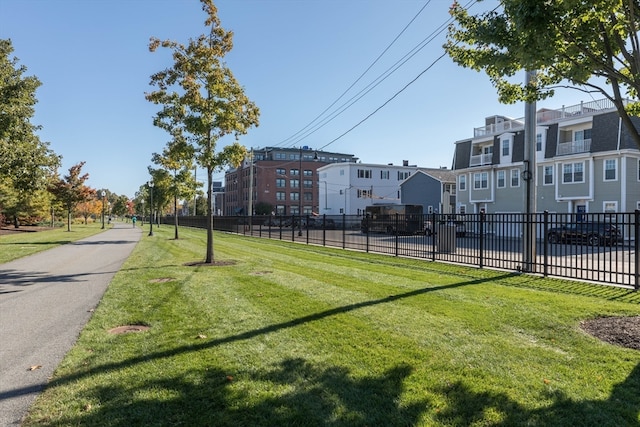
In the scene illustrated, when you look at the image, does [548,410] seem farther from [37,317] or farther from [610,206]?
[610,206]

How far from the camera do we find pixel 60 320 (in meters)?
6.45

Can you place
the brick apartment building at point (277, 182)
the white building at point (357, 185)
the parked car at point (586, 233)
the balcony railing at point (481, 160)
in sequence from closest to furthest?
the parked car at point (586, 233)
the balcony railing at point (481, 160)
the white building at point (357, 185)
the brick apartment building at point (277, 182)

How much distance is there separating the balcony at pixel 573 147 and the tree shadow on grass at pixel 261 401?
33392 mm

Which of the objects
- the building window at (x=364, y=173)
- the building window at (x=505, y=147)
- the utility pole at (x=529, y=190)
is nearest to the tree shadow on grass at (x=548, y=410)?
the utility pole at (x=529, y=190)

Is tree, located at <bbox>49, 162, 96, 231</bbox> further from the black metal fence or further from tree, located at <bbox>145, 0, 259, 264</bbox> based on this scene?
tree, located at <bbox>145, 0, 259, 264</bbox>

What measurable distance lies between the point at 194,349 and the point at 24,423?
5.89ft

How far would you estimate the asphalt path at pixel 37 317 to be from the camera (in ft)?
12.8

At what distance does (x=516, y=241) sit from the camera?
18.4 meters

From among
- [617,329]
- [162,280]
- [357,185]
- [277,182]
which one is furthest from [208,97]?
[277,182]

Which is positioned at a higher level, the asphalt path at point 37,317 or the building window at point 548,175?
Result: the building window at point 548,175

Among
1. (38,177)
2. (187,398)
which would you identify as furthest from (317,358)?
(38,177)

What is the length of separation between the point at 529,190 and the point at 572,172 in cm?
2435

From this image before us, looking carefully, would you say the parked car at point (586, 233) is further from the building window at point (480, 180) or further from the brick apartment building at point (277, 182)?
the brick apartment building at point (277, 182)

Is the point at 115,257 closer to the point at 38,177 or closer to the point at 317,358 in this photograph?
the point at 38,177
